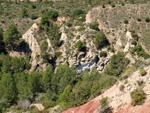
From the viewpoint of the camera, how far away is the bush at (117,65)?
60.5m

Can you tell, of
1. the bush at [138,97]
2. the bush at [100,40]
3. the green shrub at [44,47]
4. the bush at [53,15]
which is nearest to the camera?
the bush at [138,97]

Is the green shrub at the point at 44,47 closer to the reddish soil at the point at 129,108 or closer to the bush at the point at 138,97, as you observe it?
the reddish soil at the point at 129,108

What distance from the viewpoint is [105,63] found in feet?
227

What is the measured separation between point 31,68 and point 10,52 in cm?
941

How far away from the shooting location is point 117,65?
61.9 metres

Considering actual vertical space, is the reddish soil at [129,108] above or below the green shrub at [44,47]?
above

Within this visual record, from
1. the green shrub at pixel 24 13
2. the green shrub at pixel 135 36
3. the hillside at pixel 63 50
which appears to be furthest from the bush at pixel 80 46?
the green shrub at pixel 24 13

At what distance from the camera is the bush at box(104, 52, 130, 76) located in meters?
60.5

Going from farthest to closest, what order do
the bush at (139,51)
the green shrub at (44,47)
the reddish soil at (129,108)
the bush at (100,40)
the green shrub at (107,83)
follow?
1. the green shrub at (44,47)
2. the bush at (100,40)
3. the bush at (139,51)
4. the green shrub at (107,83)
5. the reddish soil at (129,108)

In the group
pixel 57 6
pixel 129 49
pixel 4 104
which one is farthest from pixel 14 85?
pixel 57 6

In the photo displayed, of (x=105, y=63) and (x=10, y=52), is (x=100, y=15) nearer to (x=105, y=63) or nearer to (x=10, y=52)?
(x=105, y=63)

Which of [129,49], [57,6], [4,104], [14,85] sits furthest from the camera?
[57,6]

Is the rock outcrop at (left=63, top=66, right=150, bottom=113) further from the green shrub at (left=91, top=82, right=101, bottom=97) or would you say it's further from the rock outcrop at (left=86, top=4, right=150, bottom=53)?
the rock outcrop at (left=86, top=4, right=150, bottom=53)

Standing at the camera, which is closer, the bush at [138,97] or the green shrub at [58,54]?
the bush at [138,97]
